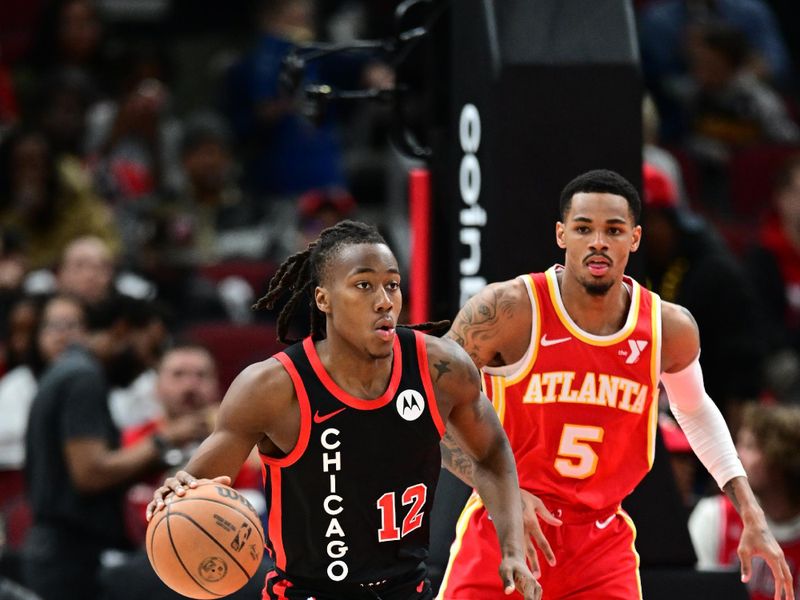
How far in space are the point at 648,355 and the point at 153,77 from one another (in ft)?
25.0

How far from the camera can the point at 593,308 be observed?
5.25 meters

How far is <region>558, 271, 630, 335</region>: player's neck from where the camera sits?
5238mm

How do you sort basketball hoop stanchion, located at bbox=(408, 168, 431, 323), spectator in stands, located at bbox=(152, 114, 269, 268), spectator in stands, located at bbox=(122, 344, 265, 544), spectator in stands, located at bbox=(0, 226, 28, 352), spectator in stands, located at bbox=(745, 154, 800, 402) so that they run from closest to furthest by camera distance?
basketball hoop stanchion, located at bbox=(408, 168, 431, 323)
spectator in stands, located at bbox=(122, 344, 265, 544)
spectator in stands, located at bbox=(0, 226, 28, 352)
spectator in stands, located at bbox=(745, 154, 800, 402)
spectator in stands, located at bbox=(152, 114, 269, 268)

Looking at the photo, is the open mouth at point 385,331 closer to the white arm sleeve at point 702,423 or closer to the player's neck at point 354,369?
the player's neck at point 354,369

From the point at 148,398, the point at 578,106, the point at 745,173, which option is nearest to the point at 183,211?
the point at 148,398

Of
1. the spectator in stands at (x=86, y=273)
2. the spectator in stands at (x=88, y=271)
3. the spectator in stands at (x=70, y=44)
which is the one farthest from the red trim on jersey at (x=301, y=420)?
the spectator in stands at (x=70, y=44)

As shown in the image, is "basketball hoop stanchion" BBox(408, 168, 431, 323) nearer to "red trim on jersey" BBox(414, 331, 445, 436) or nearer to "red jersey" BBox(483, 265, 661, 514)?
"red jersey" BBox(483, 265, 661, 514)

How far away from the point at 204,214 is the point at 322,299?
21.0 feet

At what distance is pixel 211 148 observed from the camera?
429 inches

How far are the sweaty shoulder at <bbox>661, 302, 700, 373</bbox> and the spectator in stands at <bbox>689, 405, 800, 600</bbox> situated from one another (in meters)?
1.67

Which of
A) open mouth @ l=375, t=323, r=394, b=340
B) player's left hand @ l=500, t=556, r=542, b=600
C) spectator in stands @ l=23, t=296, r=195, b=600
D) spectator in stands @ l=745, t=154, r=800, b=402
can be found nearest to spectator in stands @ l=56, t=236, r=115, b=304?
spectator in stands @ l=23, t=296, r=195, b=600

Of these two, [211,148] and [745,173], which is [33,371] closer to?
[211,148]

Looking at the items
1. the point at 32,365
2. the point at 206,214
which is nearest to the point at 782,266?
the point at 206,214

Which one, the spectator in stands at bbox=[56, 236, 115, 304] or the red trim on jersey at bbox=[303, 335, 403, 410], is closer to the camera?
the red trim on jersey at bbox=[303, 335, 403, 410]
